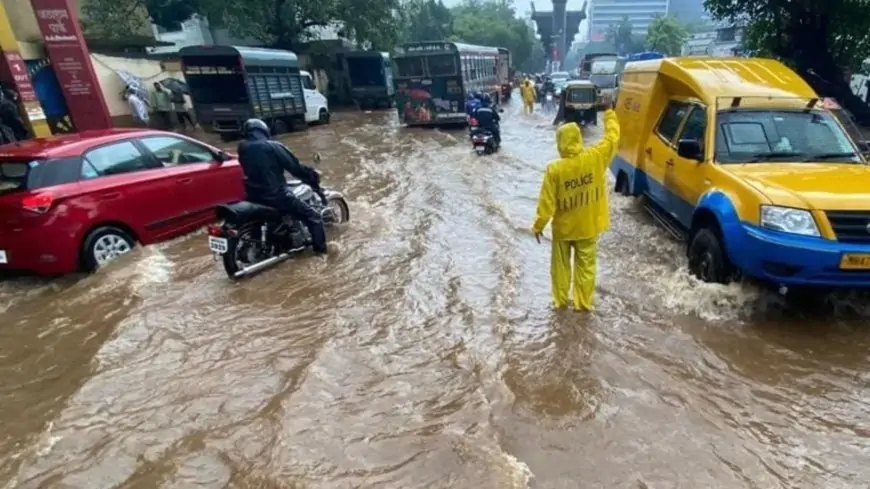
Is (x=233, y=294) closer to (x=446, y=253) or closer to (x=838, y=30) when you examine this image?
(x=446, y=253)

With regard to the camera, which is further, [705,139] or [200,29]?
[200,29]

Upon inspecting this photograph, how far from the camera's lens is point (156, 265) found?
636 cm

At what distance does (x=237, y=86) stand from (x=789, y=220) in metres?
17.1

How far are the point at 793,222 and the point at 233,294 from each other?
15.8 feet

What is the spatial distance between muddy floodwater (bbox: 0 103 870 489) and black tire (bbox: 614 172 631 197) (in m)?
1.53

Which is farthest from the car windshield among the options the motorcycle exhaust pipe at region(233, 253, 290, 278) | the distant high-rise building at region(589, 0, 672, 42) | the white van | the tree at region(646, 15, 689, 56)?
the distant high-rise building at region(589, 0, 672, 42)

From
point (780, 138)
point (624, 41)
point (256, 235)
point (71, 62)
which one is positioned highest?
point (71, 62)

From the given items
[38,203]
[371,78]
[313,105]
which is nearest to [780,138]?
[38,203]

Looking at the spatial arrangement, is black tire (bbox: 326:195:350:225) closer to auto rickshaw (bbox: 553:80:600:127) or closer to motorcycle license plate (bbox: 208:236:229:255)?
motorcycle license plate (bbox: 208:236:229:255)

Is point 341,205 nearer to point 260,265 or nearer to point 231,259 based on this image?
point 260,265

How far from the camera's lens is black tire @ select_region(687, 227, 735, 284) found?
4.72 metres

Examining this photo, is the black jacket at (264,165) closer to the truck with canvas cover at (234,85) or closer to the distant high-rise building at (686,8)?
the truck with canvas cover at (234,85)

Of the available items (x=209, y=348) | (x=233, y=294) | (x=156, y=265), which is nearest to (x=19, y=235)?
(x=156, y=265)

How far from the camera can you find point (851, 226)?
4.03m
